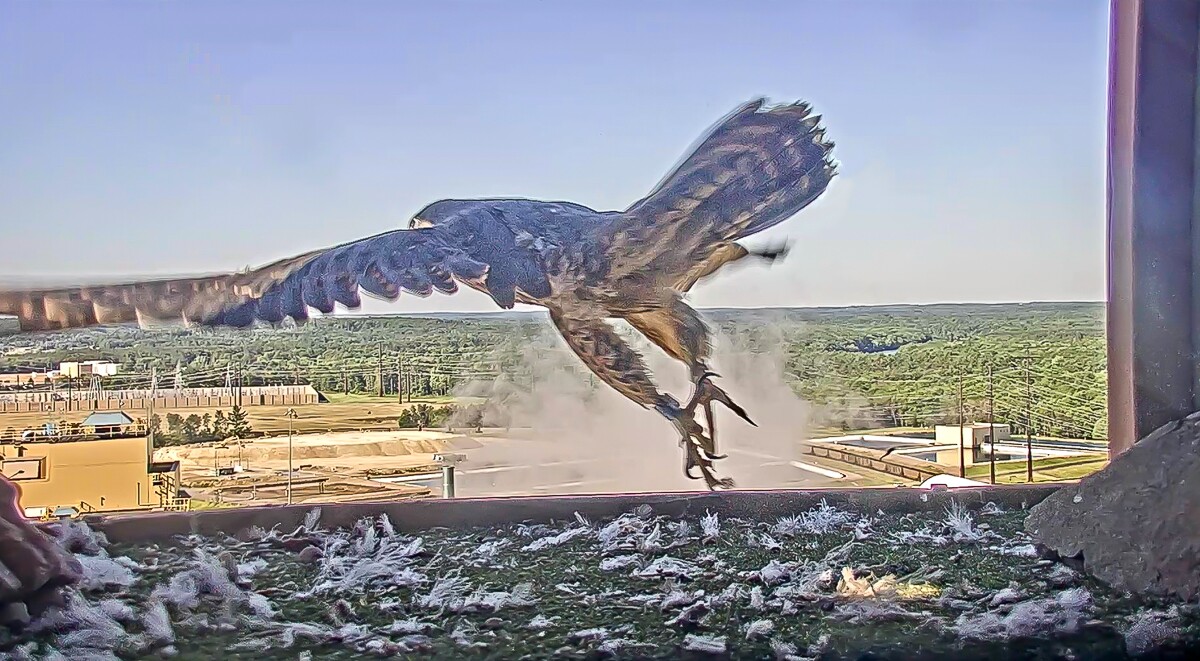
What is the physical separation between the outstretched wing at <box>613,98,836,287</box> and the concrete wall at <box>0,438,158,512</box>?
2.35ft

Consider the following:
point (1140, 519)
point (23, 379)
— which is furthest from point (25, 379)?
point (1140, 519)

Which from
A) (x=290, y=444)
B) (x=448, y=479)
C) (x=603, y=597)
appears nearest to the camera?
(x=603, y=597)

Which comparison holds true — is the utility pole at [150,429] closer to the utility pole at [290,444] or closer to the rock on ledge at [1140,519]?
the utility pole at [290,444]

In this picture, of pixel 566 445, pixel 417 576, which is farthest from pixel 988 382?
pixel 417 576

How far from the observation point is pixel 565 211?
1349mm

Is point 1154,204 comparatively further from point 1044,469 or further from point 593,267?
point 593,267

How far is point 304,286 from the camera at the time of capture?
1.10 m

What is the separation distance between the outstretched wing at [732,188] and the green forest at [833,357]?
0.51 ft

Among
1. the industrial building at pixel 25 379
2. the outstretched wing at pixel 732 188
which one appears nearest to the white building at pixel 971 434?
the outstretched wing at pixel 732 188

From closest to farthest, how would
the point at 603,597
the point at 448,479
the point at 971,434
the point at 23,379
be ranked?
the point at 603,597, the point at 23,379, the point at 448,479, the point at 971,434

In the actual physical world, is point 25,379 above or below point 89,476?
above

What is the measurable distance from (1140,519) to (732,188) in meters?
0.63

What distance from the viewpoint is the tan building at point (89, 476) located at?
1.06m

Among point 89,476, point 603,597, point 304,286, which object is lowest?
point 603,597
